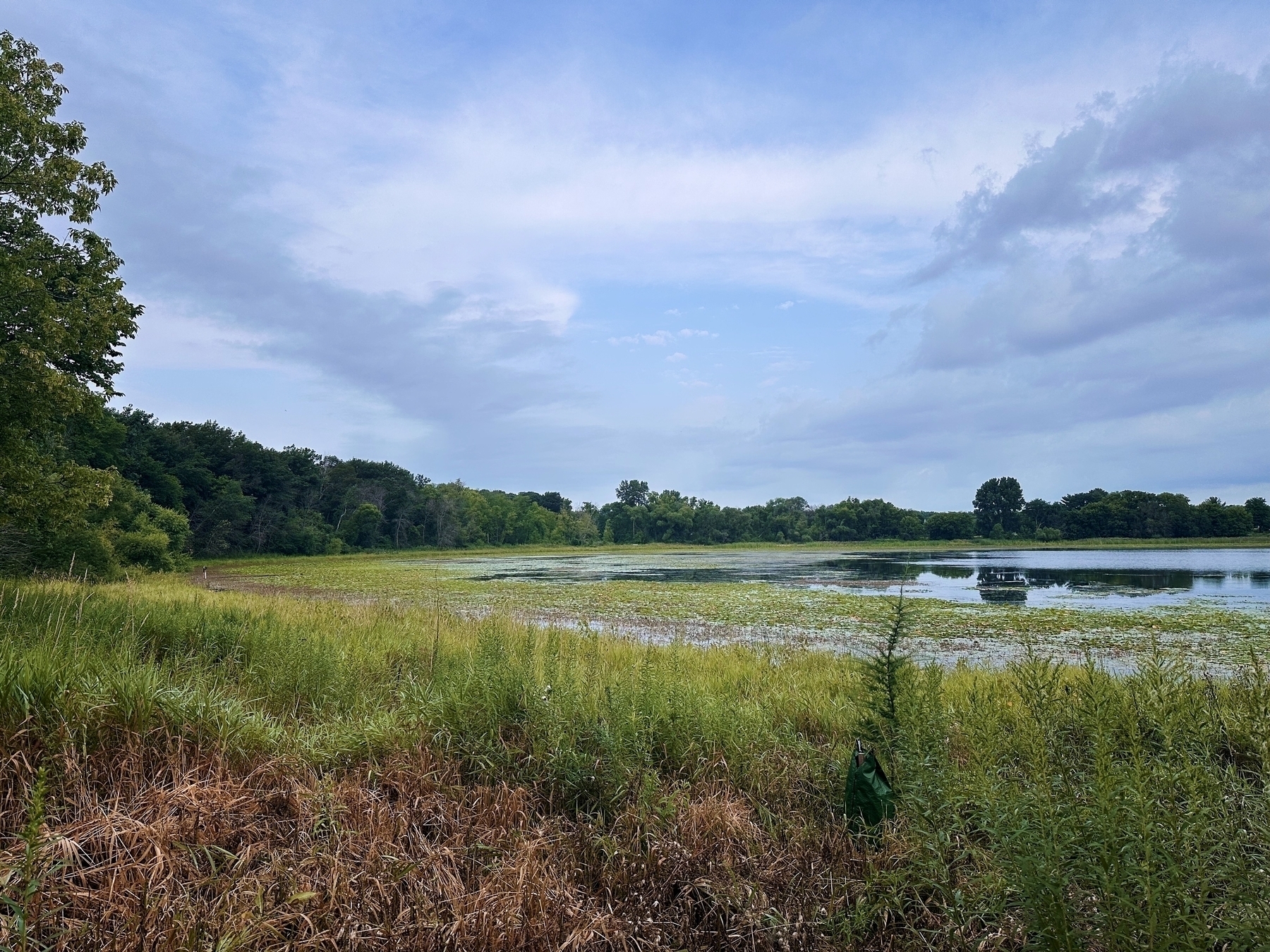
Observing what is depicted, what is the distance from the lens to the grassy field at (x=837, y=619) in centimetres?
1355

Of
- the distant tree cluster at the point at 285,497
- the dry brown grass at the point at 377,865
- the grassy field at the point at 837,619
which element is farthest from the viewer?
the distant tree cluster at the point at 285,497

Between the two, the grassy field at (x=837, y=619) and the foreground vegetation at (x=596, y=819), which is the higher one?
the foreground vegetation at (x=596, y=819)

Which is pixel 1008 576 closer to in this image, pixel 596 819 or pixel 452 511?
pixel 596 819

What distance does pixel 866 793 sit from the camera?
13.3 feet

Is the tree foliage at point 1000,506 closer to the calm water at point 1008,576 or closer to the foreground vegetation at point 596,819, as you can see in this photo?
the calm water at point 1008,576

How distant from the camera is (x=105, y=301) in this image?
35.1ft

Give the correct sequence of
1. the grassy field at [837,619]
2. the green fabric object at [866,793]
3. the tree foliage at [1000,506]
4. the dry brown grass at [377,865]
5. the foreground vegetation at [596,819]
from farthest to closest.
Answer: the tree foliage at [1000,506]
the grassy field at [837,619]
the green fabric object at [866,793]
the dry brown grass at [377,865]
the foreground vegetation at [596,819]

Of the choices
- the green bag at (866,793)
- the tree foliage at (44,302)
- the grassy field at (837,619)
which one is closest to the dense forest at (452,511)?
the tree foliage at (44,302)

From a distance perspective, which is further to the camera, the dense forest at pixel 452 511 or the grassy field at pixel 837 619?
the dense forest at pixel 452 511

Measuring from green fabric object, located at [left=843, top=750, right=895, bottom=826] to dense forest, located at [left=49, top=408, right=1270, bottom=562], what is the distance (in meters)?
20.0

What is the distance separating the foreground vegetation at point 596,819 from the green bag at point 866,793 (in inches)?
4.3

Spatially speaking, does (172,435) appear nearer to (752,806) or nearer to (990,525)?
(752,806)

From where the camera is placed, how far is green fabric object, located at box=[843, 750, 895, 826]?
13.2 ft

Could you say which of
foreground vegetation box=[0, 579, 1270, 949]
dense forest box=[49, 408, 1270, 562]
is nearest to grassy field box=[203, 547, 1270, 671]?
foreground vegetation box=[0, 579, 1270, 949]
